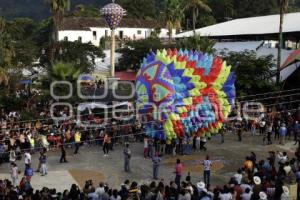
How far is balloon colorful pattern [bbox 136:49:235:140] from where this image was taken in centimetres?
2177

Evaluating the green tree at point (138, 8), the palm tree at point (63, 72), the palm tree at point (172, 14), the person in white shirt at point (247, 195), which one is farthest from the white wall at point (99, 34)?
the person in white shirt at point (247, 195)

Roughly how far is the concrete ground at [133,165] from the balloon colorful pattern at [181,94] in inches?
55.9

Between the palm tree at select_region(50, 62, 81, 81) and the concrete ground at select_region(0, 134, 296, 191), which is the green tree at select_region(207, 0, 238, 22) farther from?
the concrete ground at select_region(0, 134, 296, 191)

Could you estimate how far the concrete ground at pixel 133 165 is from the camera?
20406 mm

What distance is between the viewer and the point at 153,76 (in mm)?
22047

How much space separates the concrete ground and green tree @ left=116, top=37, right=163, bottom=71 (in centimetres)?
2085

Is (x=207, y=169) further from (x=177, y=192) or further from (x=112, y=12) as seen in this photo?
(x=112, y=12)

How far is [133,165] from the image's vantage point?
22.3m

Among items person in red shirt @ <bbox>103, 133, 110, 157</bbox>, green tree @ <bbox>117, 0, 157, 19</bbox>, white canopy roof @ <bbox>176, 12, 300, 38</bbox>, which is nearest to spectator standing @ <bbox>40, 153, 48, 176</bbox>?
person in red shirt @ <bbox>103, 133, 110, 157</bbox>

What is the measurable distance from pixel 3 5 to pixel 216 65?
136 meters

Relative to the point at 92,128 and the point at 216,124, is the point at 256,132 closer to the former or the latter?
the point at 216,124

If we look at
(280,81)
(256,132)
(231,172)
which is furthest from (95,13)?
(231,172)

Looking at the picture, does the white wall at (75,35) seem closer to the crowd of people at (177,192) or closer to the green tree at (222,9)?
the green tree at (222,9)
